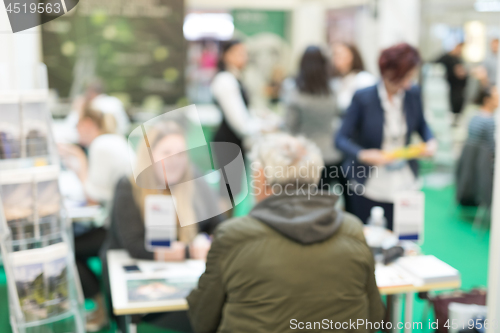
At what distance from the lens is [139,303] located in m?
2.06

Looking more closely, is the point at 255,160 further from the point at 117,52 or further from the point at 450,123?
the point at 450,123

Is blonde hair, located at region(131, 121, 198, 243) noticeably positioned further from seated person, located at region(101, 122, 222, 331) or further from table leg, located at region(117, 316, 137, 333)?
table leg, located at region(117, 316, 137, 333)

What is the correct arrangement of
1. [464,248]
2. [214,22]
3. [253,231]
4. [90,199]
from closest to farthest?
[253,231], [90,199], [464,248], [214,22]

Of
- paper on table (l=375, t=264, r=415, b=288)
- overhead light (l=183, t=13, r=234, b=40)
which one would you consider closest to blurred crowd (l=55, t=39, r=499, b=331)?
paper on table (l=375, t=264, r=415, b=288)

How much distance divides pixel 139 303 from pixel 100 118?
176 centimetres

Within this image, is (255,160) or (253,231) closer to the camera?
(253,231)

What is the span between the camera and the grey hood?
5.53 feet

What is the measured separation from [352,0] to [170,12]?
3215 mm

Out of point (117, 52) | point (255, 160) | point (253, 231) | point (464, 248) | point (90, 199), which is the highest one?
point (117, 52)

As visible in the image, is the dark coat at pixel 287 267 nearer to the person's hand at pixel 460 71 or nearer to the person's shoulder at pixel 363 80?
the person's shoulder at pixel 363 80

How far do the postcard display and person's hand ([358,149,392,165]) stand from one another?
1612mm

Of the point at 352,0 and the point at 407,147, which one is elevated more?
the point at 352,0

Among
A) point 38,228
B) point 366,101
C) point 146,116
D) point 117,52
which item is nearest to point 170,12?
point 117,52

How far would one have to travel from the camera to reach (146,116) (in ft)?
20.9
